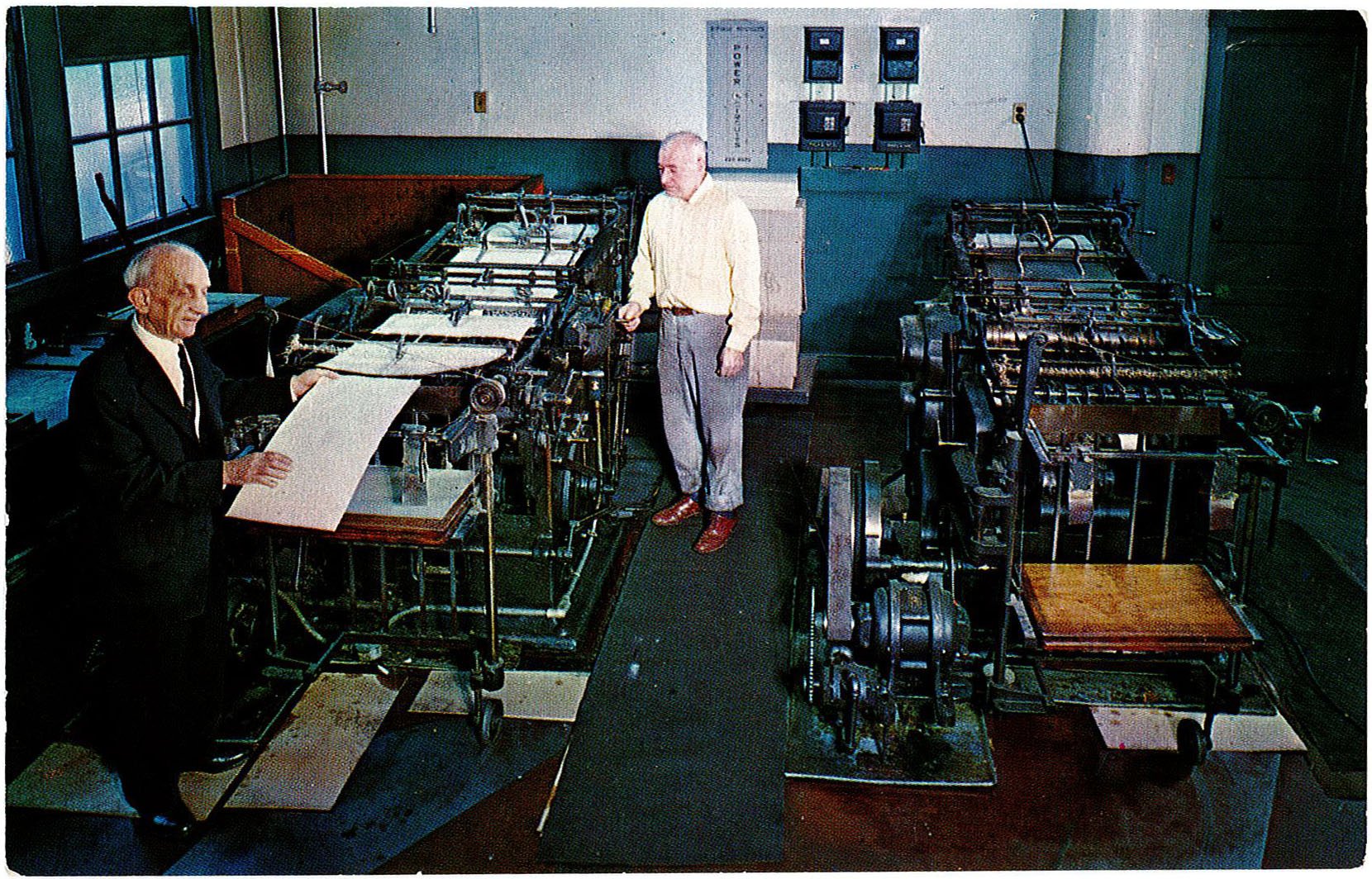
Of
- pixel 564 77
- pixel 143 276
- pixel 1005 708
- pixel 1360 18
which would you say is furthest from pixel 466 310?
pixel 1360 18

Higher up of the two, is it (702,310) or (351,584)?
(702,310)

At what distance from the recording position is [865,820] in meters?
3.33

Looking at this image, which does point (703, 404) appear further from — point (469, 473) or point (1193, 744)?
point (1193, 744)

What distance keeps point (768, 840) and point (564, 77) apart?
19.0ft

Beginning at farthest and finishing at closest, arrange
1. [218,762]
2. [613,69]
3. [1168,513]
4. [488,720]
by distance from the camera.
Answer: [613,69] → [1168,513] → [488,720] → [218,762]

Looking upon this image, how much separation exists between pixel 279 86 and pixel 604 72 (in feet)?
6.89

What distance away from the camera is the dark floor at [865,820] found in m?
3.17

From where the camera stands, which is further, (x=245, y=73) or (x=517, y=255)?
(x=245, y=73)

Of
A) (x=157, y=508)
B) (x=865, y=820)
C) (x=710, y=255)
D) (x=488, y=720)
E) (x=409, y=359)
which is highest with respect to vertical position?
(x=710, y=255)

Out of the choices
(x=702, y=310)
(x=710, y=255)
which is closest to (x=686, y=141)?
(x=710, y=255)

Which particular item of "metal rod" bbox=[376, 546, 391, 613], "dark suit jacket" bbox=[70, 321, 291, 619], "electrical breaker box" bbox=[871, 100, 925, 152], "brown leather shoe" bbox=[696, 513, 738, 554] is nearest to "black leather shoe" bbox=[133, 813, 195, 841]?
"dark suit jacket" bbox=[70, 321, 291, 619]

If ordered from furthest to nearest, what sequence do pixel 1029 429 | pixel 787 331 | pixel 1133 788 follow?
1. pixel 787 331
2. pixel 1029 429
3. pixel 1133 788

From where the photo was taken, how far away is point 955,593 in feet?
13.0

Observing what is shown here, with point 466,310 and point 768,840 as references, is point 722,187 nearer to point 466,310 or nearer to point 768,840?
point 466,310
